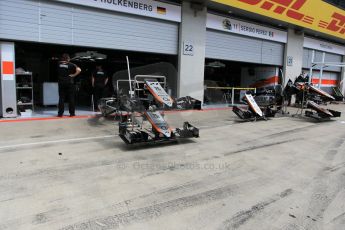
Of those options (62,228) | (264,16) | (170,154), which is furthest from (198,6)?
(62,228)

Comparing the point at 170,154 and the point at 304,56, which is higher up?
the point at 304,56

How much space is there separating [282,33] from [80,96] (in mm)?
10816

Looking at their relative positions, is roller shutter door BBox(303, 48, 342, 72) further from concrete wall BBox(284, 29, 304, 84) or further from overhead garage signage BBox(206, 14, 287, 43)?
overhead garage signage BBox(206, 14, 287, 43)

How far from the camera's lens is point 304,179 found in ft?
14.0

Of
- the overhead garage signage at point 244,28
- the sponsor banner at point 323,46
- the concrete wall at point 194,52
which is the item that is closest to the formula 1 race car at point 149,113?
the concrete wall at point 194,52

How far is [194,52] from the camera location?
11.7 m

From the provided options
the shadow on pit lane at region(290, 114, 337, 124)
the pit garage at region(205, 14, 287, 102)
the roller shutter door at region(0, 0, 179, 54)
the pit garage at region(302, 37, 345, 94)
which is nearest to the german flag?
the roller shutter door at region(0, 0, 179, 54)

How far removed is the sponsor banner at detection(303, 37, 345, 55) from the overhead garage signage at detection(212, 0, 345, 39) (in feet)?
3.18

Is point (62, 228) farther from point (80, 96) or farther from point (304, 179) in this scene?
point (80, 96)

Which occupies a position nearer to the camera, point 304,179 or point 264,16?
point 304,179

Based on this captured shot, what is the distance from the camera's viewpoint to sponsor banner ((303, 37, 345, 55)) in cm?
1802
